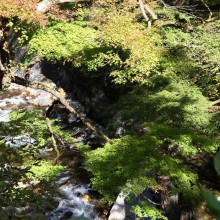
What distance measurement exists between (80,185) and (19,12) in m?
5.75

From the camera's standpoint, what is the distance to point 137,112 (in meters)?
7.61

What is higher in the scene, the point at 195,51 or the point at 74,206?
the point at 195,51

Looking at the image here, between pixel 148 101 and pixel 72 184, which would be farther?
pixel 72 184

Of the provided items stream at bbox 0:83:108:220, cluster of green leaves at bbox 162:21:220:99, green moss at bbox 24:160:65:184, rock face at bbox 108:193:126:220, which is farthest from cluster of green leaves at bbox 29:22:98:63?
rock face at bbox 108:193:126:220

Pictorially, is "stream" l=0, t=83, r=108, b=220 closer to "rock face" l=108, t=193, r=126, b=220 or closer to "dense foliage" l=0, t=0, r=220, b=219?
"rock face" l=108, t=193, r=126, b=220

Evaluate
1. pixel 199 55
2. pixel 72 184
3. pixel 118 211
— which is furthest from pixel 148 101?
pixel 72 184

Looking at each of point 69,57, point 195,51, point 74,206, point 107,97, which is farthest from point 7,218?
point 107,97

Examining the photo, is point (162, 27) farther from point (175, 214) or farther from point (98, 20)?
point (175, 214)

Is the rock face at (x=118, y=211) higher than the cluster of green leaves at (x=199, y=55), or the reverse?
the cluster of green leaves at (x=199, y=55)

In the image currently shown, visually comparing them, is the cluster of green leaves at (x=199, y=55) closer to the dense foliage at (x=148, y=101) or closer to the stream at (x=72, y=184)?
the dense foliage at (x=148, y=101)

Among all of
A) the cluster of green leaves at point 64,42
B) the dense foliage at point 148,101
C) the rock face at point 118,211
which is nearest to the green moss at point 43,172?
the dense foliage at point 148,101

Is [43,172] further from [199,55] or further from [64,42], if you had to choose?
[64,42]

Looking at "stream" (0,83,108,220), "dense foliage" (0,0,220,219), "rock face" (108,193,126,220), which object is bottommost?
"stream" (0,83,108,220)

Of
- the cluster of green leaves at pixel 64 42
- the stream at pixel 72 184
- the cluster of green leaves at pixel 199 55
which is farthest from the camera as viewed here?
the cluster of green leaves at pixel 64 42
